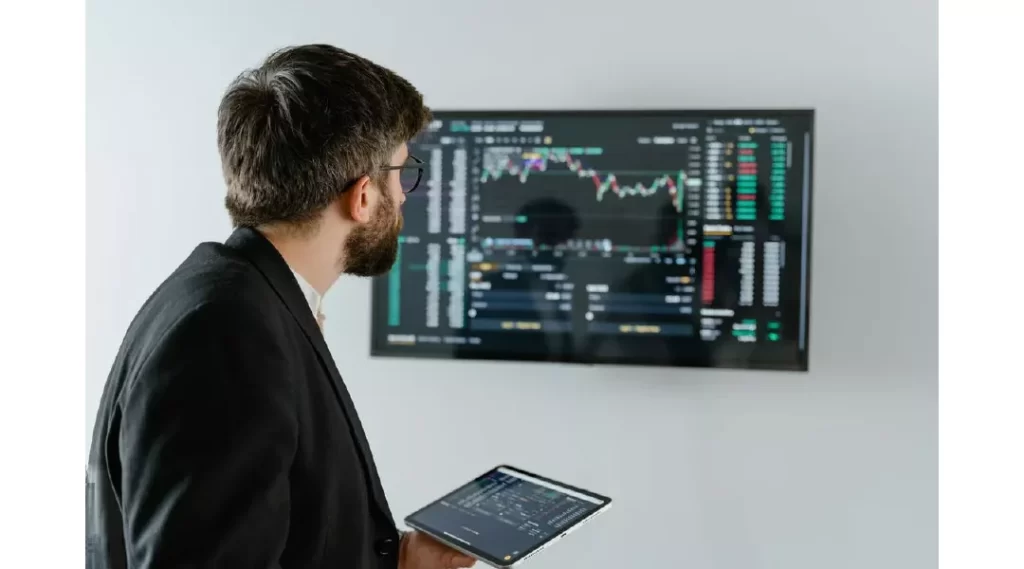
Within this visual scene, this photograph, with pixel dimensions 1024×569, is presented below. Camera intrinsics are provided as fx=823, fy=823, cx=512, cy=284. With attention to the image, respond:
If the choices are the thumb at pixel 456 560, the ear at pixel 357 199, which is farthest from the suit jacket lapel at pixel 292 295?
the thumb at pixel 456 560

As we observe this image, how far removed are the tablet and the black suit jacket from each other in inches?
9.7

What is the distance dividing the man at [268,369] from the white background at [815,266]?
3.27 ft

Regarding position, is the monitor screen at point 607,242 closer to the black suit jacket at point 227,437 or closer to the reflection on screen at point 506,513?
the reflection on screen at point 506,513

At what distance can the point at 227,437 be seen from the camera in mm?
993

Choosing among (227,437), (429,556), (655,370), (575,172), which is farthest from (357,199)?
(655,370)

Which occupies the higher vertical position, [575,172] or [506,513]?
[575,172]

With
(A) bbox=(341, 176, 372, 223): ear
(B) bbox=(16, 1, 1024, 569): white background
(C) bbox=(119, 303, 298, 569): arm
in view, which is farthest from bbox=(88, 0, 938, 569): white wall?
(C) bbox=(119, 303, 298, 569): arm

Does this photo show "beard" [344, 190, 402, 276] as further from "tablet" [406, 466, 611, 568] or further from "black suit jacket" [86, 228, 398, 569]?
"tablet" [406, 466, 611, 568]

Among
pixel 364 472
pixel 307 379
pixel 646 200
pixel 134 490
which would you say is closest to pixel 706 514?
pixel 646 200

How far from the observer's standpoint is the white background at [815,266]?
86.5 inches

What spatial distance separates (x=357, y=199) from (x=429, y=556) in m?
0.67

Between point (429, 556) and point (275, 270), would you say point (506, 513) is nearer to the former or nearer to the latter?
point (429, 556)
